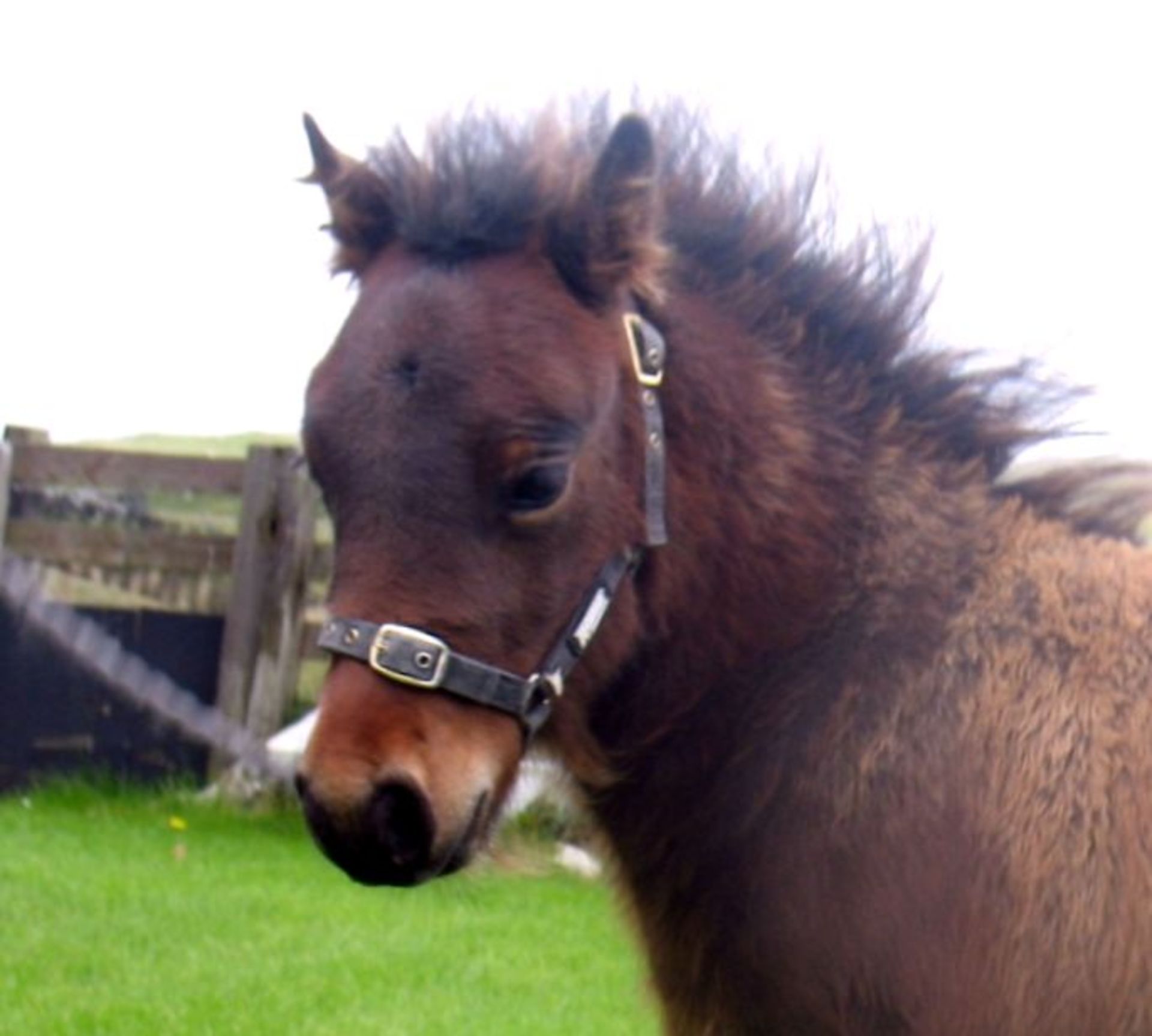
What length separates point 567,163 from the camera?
3.41 meters

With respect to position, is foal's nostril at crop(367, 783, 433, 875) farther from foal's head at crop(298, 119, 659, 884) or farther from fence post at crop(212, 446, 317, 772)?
fence post at crop(212, 446, 317, 772)

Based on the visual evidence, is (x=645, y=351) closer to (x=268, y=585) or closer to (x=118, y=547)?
(x=268, y=585)

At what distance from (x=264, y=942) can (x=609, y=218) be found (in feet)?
16.5

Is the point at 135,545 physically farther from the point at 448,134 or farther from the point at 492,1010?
the point at 448,134

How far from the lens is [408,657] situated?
9.62 feet

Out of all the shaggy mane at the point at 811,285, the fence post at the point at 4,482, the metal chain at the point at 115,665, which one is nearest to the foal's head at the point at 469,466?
the shaggy mane at the point at 811,285

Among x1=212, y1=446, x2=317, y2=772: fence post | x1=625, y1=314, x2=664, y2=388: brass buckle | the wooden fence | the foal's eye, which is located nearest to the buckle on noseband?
x1=625, y1=314, x2=664, y2=388: brass buckle

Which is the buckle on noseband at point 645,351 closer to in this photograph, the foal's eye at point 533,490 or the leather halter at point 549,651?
the leather halter at point 549,651

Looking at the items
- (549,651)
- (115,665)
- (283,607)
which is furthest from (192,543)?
(549,651)

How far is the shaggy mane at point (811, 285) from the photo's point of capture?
350 cm

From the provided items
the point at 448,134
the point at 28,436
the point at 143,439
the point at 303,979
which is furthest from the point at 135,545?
the point at 143,439

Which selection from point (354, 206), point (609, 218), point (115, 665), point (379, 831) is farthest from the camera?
point (115, 665)

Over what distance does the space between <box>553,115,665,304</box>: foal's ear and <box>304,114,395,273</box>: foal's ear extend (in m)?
0.38

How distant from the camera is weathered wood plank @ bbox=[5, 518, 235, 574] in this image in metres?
10.5
